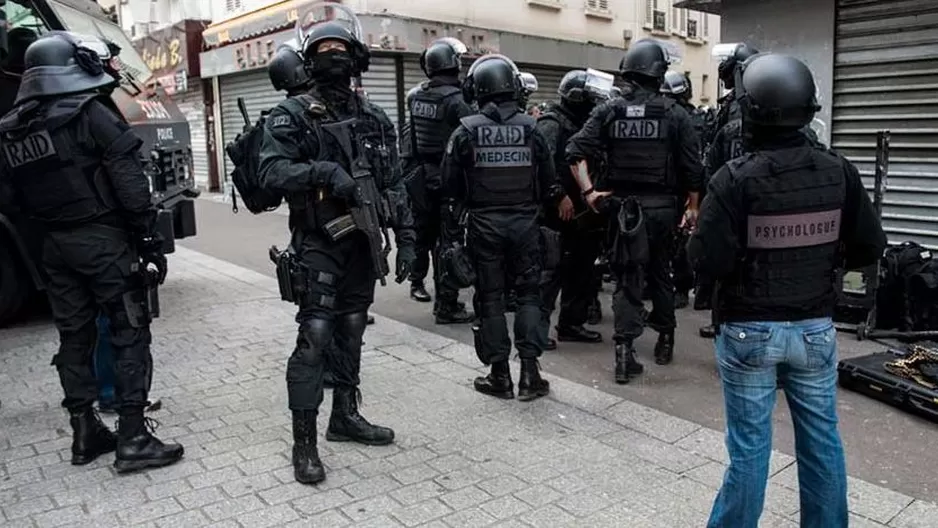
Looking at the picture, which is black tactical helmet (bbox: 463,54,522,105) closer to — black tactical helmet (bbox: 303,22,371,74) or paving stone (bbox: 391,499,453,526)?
black tactical helmet (bbox: 303,22,371,74)

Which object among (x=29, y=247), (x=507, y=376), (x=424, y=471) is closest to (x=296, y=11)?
(x=29, y=247)

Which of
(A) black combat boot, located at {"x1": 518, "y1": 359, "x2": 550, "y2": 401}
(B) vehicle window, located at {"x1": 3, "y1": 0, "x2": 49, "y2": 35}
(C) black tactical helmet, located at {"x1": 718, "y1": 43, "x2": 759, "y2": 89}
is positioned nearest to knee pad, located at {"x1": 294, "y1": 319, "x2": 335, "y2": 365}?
(A) black combat boot, located at {"x1": 518, "y1": 359, "x2": 550, "y2": 401}

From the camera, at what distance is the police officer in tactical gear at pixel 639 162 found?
5.13 m

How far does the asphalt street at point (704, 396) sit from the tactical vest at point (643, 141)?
1.25 m

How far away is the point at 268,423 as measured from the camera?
449cm

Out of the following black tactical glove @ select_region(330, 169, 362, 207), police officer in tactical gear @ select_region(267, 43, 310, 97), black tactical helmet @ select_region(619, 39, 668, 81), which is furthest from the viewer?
police officer in tactical gear @ select_region(267, 43, 310, 97)

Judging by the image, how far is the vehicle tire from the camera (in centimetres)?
684

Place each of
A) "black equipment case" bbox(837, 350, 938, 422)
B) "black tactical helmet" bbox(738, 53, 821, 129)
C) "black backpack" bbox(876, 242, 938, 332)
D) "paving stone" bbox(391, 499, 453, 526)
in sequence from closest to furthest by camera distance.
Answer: "black tactical helmet" bbox(738, 53, 821, 129) < "paving stone" bbox(391, 499, 453, 526) < "black equipment case" bbox(837, 350, 938, 422) < "black backpack" bbox(876, 242, 938, 332)

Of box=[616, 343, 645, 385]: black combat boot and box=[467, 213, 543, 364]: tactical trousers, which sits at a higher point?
box=[467, 213, 543, 364]: tactical trousers

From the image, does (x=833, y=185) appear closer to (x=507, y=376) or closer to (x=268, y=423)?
(x=507, y=376)

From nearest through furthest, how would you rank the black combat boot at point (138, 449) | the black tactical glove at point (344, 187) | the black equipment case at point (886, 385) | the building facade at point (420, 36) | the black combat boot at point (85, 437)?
1. the black tactical glove at point (344, 187)
2. the black combat boot at point (138, 449)
3. the black combat boot at point (85, 437)
4. the black equipment case at point (886, 385)
5. the building facade at point (420, 36)

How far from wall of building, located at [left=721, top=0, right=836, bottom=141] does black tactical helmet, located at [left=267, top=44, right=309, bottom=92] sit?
4.29 meters

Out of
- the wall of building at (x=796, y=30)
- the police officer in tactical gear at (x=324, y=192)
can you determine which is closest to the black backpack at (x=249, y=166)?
the police officer in tactical gear at (x=324, y=192)

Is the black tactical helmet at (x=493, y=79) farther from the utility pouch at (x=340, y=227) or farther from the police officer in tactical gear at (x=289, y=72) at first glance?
the utility pouch at (x=340, y=227)
